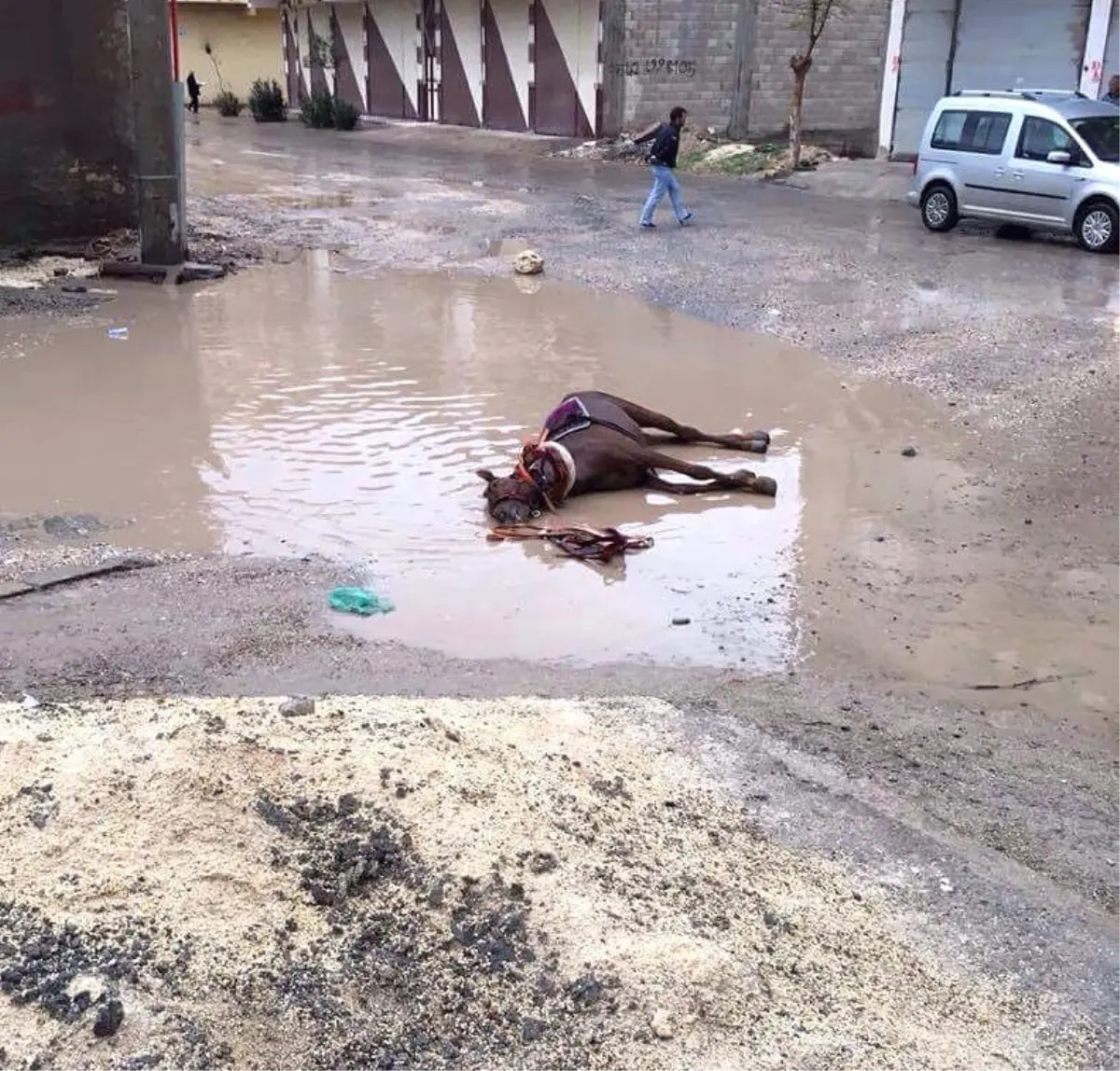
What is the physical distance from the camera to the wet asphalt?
4250mm

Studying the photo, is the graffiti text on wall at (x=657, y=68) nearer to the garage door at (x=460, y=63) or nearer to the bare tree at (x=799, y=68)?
the bare tree at (x=799, y=68)

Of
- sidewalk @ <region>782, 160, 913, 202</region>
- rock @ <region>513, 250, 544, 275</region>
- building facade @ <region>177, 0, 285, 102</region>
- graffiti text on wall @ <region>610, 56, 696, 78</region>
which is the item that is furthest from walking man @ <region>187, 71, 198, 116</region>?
rock @ <region>513, 250, 544, 275</region>

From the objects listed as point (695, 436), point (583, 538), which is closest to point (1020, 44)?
point (695, 436)

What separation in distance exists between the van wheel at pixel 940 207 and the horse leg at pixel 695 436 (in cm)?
987

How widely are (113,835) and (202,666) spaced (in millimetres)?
2004

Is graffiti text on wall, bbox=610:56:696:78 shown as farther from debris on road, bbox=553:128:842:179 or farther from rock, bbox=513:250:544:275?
rock, bbox=513:250:544:275

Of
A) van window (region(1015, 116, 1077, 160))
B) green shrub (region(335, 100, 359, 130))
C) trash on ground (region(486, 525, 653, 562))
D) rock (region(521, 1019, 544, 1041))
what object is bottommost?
trash on ground (region(486, 525, 653, 562))

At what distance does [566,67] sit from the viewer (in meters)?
32.0

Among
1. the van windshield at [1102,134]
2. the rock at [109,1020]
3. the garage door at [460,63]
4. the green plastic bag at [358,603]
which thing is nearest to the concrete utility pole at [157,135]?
the green plastic bag at [358,603]

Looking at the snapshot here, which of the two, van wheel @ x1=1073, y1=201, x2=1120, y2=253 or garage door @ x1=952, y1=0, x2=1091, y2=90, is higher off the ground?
garage door @ x1=952, y1=0, x2=1091, y2=90

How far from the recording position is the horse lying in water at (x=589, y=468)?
764 cm

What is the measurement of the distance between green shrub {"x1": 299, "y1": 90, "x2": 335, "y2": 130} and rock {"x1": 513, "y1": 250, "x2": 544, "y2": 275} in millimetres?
26353

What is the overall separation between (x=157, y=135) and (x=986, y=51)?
55.2 ft

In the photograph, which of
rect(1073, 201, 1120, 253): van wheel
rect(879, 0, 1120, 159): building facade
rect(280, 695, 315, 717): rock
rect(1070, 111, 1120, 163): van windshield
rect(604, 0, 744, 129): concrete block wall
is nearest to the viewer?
rect(280, 695, 315, 717): rock
